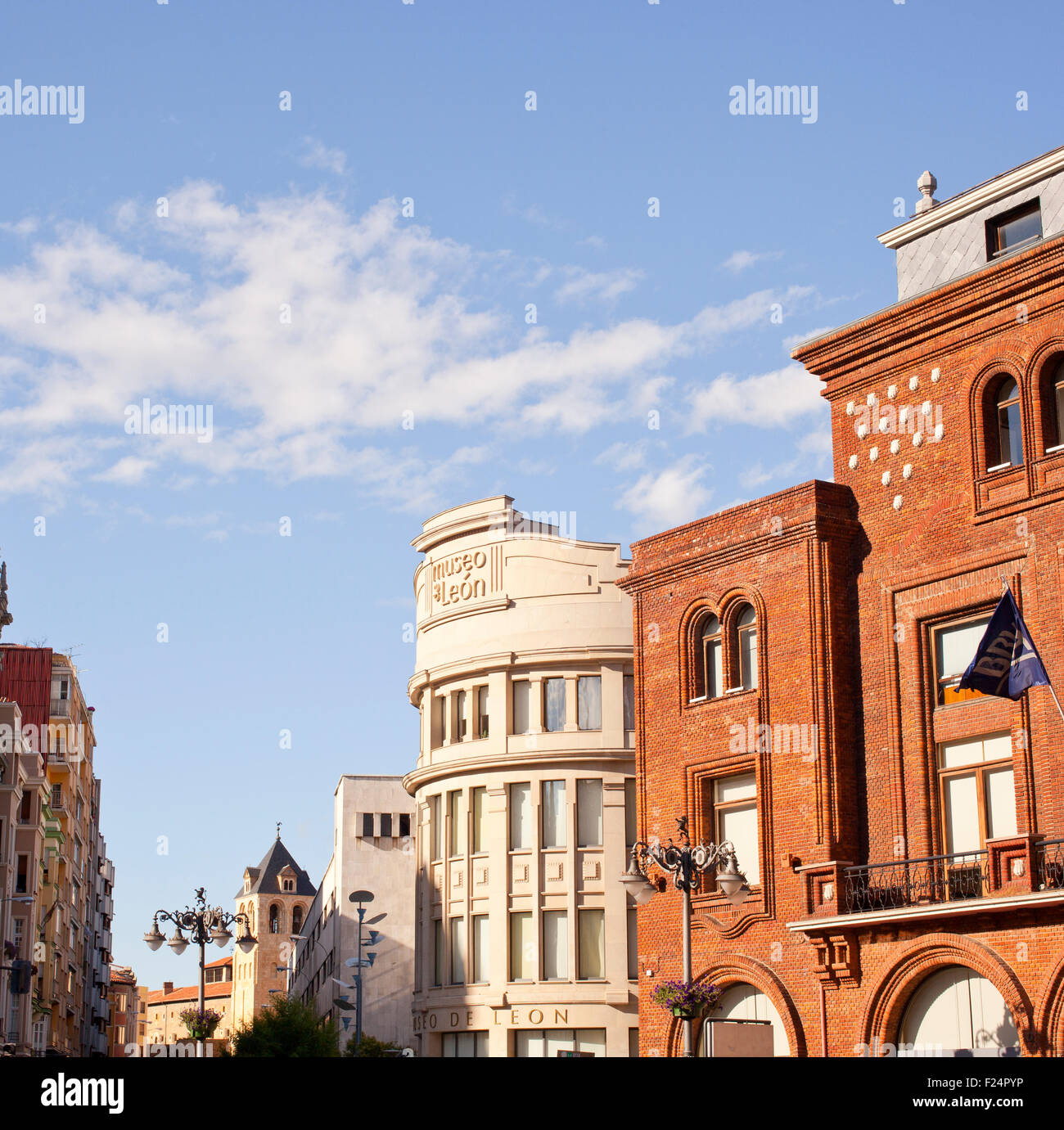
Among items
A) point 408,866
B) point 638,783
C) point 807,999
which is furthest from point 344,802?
point 807,999

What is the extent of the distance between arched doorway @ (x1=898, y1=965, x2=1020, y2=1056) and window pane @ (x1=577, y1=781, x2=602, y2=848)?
791 inches

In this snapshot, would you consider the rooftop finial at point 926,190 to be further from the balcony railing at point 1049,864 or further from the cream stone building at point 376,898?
the cream stone building at point 376,898

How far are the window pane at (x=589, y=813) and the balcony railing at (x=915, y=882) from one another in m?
18.5

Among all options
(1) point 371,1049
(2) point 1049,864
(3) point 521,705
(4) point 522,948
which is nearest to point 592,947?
(4) point 522,948

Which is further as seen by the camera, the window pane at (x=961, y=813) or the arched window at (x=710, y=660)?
the arched window at (x=710, y=660)

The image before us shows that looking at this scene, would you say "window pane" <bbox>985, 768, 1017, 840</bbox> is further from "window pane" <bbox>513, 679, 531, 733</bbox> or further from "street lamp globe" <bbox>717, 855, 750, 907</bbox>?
"window pane" <bbox>513, 679, 531, 733</bbox>

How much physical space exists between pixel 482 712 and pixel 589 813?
5.38m

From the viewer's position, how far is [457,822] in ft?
169

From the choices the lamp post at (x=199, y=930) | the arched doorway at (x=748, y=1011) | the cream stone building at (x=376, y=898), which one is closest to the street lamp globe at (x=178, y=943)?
the lamp post at (x=199, y=930)

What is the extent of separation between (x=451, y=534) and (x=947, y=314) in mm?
24938

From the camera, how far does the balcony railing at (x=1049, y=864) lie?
27219 mm

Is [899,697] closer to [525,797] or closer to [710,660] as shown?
[710,660]
